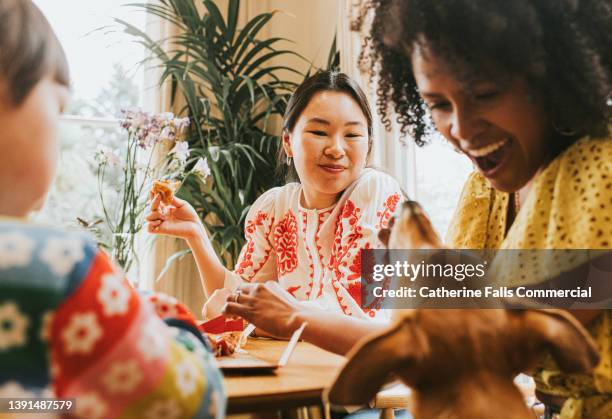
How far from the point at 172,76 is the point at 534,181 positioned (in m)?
2.29

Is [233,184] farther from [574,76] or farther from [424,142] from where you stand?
[574,76]

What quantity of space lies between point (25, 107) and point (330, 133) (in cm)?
86

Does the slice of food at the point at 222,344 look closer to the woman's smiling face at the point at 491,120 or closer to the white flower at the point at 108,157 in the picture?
the woman's smiling face at the point at 491,120

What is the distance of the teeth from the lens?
1.88ft

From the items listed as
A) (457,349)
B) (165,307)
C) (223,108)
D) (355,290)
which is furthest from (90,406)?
(223,108)

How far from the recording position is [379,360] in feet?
1.50

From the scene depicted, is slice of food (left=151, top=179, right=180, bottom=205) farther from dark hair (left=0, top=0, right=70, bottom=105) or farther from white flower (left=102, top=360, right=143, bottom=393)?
white flower (left=102, top=360, right=143, bottom=393)

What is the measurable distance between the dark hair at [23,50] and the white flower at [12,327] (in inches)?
6.9

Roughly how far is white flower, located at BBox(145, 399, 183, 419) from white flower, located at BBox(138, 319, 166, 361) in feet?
0.10

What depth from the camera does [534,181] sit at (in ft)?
1.98

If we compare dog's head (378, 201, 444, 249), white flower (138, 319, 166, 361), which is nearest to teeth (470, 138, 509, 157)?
dog's head (378, 201, 444, 249)

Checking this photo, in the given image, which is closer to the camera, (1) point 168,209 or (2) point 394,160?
(1) point 168,209

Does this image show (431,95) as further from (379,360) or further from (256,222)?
(256,222)

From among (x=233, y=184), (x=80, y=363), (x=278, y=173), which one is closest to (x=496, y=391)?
(x=80, y=363)
